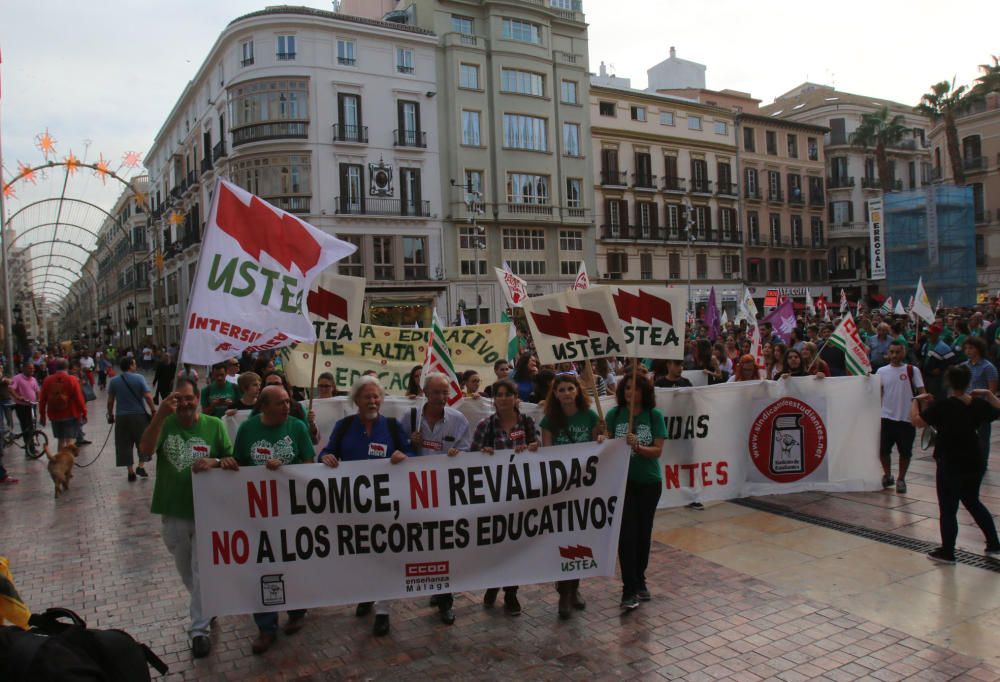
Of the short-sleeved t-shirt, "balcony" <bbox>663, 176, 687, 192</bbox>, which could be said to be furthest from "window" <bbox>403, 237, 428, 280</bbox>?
the short-sleeved t-shirt

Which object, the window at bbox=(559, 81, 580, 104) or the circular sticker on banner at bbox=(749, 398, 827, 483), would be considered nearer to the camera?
the circular sticker on banner at bbox=(749, 398, 827, 483)

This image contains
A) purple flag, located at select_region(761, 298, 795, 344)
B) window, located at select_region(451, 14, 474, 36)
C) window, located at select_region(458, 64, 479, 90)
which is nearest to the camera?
purple flag, located at select_region(761, 298, 795, 344)

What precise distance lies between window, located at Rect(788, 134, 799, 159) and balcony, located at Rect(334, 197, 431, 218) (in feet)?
104

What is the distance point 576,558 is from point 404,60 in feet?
129

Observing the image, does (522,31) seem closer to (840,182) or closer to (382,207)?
(382,207)

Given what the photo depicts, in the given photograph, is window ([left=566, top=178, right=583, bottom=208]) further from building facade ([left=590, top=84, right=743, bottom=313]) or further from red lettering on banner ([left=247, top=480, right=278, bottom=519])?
red lettering on banner ([left=247, top=480, right=278, bottom=519])

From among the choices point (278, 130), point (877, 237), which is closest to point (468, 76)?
point (278, 130)

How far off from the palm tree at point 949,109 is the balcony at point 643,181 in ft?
62.3

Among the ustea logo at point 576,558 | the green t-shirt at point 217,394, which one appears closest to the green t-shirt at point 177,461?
the ustea logo at point 576,558

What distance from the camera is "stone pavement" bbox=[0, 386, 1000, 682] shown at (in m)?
4.57

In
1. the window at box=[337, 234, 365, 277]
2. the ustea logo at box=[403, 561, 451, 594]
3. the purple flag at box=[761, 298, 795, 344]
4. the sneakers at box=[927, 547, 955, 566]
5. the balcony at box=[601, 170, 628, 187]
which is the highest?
the balcony at box=[601, 170, 628, 187]

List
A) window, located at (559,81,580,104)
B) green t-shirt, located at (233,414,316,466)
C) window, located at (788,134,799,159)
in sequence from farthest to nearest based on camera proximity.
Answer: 1. window, located at (788,134,799,159)
2. window, located at (559,81,580,104)
3. green t-shirt, located at (233,414,316,466)

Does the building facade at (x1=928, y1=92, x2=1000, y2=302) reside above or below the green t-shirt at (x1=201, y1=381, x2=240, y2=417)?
above

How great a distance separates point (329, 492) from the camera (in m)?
5.07
